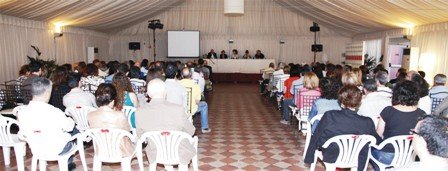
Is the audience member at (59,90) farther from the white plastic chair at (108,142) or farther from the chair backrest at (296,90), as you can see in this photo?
the chair backrest at (296,90)

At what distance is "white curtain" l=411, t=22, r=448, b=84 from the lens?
9883mm

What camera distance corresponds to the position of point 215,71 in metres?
16.7

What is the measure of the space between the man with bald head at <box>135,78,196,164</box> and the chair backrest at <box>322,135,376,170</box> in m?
1.28

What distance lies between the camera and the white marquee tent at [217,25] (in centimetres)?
947

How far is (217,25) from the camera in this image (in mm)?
18109

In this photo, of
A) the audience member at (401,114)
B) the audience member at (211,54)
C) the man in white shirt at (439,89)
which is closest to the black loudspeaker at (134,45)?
the audience member at (211,54)

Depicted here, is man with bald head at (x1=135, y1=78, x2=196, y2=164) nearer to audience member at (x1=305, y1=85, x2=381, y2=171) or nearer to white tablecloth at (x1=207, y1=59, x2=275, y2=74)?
audience member at (x1=305, y1=85, x2=381, y2=171)

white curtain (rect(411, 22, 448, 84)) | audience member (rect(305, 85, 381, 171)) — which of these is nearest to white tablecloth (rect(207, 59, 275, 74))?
white curtain (rect(411, 22, 448, 84))

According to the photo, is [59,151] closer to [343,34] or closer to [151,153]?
[151,153]

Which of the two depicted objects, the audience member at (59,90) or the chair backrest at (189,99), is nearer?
the audience member at (59,90)

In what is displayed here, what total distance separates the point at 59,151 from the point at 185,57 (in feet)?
46.4

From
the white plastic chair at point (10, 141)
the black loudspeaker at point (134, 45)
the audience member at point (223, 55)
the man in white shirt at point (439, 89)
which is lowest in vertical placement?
the white plastic chair at point (10, 141)

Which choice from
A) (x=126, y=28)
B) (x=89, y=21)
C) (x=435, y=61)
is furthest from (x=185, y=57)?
(x=435, y=61)

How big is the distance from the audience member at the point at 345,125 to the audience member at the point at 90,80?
152 inches
